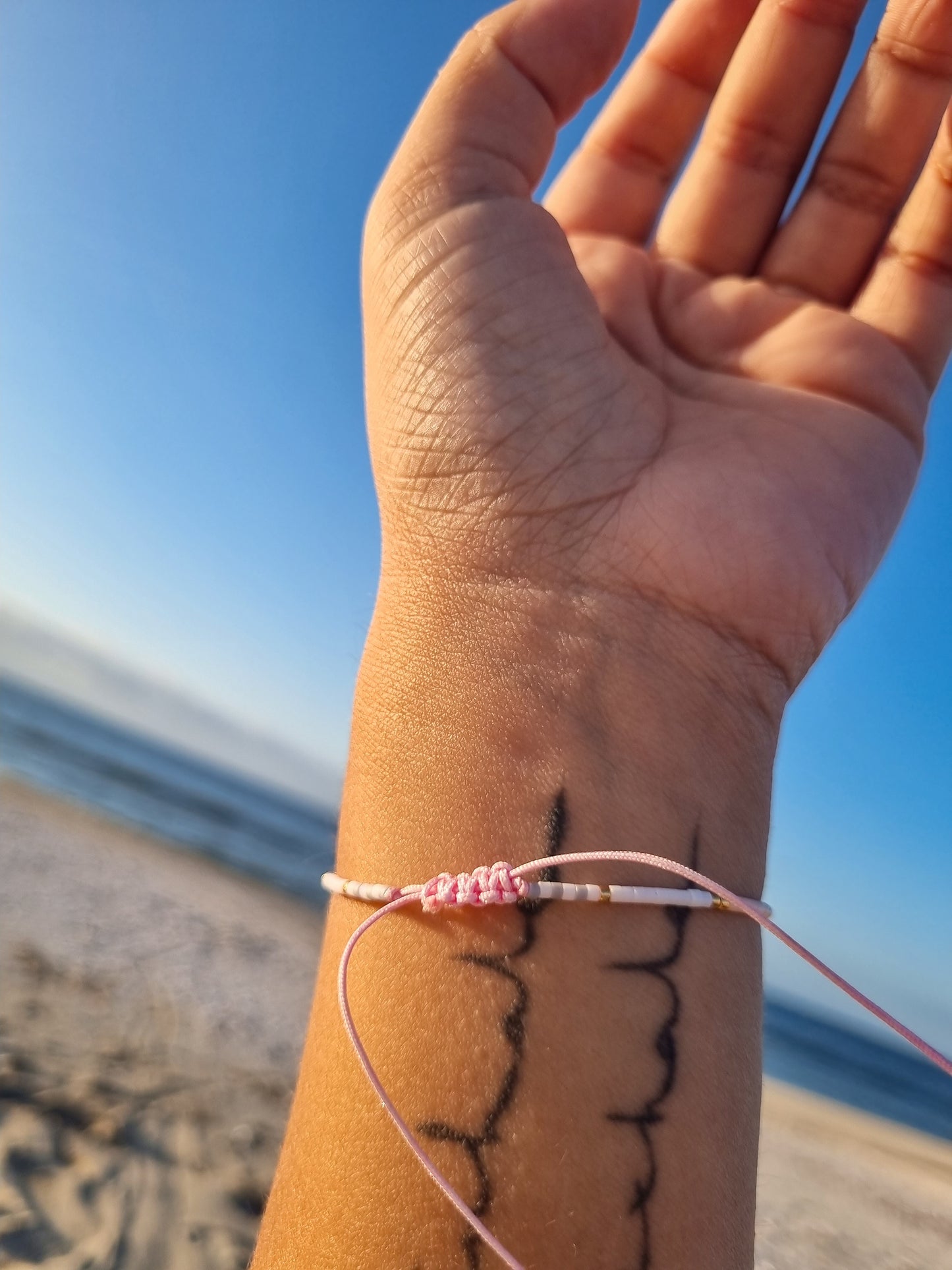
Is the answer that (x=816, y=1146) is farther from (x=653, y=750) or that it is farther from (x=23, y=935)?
(x=653, y=750)

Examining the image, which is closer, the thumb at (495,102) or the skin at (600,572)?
the skin at (600,572)

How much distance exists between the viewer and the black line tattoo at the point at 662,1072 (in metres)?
1.03

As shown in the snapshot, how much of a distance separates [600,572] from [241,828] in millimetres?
22780

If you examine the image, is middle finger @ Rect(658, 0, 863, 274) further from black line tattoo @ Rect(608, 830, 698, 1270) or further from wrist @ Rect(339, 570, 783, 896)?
black line tattoo @ Rect(608, 830, 698, 1270)

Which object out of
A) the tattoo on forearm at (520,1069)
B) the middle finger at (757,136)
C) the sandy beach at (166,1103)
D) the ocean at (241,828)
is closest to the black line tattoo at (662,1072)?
the tattoo on forearm at (520,1069)

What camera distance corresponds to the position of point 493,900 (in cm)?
111

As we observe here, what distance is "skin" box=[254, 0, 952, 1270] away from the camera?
3.51ft

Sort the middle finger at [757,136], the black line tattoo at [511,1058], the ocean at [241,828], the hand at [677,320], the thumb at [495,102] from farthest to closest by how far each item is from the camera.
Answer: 1. the ocean at [241,828]
2. the middle finger at [757,136]
3. the thumb at [495,102]
4. the hand at [677,320]
5. the black line tattoo at [511,1058]

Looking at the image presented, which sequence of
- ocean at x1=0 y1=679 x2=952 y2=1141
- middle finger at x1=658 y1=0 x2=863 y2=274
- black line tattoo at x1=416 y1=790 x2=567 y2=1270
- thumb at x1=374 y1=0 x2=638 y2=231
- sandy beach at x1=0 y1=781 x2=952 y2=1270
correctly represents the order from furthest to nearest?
1. ocean at x1=0 y1=679 x2=952 y2=1141
2. sandy beach at x1=0 y1=781 x2=952 y2=1270
3. middle finger at x1=658 y1=0 x2=863 y2=274
4. thumb at x1=374 y1=0 x2=638 y2=231
5. black line tattoo at x1=416 y1=790 x2=567 y2=1270

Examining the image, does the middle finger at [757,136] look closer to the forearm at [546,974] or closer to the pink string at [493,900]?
the forearm at [546,974]

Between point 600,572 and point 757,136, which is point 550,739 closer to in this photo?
point 600,572

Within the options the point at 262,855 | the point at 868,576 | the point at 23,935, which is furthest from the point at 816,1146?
the point at 262,855

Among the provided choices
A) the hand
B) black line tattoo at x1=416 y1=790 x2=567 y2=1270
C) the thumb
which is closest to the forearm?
black line tattoo at x1=416 y1=790 x2=567 y2=1270

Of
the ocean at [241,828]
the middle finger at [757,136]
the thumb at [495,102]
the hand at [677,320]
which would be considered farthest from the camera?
the ocean at [241,828]
